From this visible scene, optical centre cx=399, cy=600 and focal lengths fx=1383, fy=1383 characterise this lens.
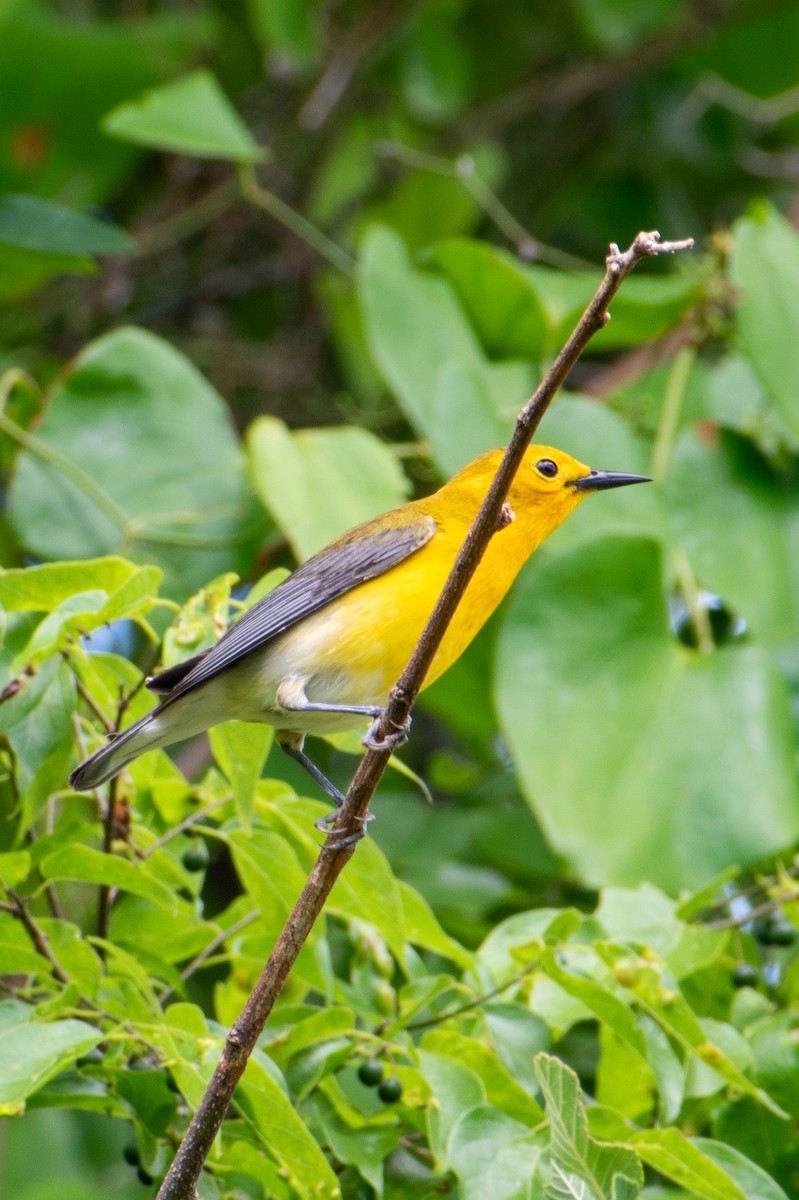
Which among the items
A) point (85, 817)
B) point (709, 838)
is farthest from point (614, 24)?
point (85, 817)

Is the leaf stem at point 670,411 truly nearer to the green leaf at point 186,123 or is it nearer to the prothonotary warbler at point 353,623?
the prothonotary warbler at point 353,623

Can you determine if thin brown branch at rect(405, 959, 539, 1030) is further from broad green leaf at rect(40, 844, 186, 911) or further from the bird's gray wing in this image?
the bird's gray wing

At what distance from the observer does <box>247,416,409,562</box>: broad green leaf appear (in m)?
3.41

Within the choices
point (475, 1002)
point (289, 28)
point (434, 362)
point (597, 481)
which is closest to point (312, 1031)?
point (475, 1002)

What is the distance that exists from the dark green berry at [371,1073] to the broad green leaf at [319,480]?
145cm

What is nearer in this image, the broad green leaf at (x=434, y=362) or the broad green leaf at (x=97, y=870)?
the broad green leaf at (x=97, y=870)

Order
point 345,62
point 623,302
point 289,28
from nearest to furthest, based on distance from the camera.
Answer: point 623,302, point 289,28, point 345,62

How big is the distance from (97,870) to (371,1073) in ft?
Answer: 1.77

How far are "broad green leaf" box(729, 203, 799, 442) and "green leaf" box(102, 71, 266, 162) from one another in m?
1.40

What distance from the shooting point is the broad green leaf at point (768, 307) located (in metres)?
3.64

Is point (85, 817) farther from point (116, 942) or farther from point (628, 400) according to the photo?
point (628, 400)

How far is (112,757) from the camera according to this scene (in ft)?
7.27

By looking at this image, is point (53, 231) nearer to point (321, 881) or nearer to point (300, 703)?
point (300, 703)

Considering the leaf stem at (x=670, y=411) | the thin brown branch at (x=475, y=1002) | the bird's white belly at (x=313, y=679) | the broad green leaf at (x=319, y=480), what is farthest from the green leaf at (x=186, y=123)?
the thin brown branch at (x=475, y=1002)
